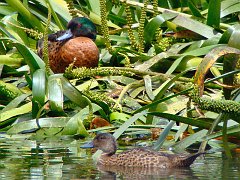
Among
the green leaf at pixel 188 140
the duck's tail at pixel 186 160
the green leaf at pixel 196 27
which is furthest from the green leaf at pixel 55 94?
the duck's tail at pixel 186 160

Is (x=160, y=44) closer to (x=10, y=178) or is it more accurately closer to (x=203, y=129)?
(x=203, y=129)

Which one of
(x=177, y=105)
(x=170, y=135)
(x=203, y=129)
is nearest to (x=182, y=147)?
(x=203, y=129)

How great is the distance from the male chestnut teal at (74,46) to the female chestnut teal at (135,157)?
2522mm

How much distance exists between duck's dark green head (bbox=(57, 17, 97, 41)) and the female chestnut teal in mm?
2893

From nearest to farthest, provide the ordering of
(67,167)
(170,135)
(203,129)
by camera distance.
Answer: (67,167), (203,129), (170,135)

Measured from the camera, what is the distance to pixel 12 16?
10.6 m

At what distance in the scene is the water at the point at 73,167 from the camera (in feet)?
22.1

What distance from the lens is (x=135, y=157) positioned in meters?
7.32

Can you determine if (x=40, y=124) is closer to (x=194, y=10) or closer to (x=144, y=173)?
(x=144, y=173)

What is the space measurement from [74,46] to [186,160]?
366 cm

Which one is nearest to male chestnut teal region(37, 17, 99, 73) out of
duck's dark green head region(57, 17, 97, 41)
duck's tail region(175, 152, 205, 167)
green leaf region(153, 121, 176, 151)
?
duck's dark green head region(57, 17, 97, 41)

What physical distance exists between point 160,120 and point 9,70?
203cm

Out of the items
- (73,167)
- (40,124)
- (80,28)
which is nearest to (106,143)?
(73,167)

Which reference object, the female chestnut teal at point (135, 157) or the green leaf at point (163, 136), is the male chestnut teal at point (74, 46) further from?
the green leaf at point (163, 136)
